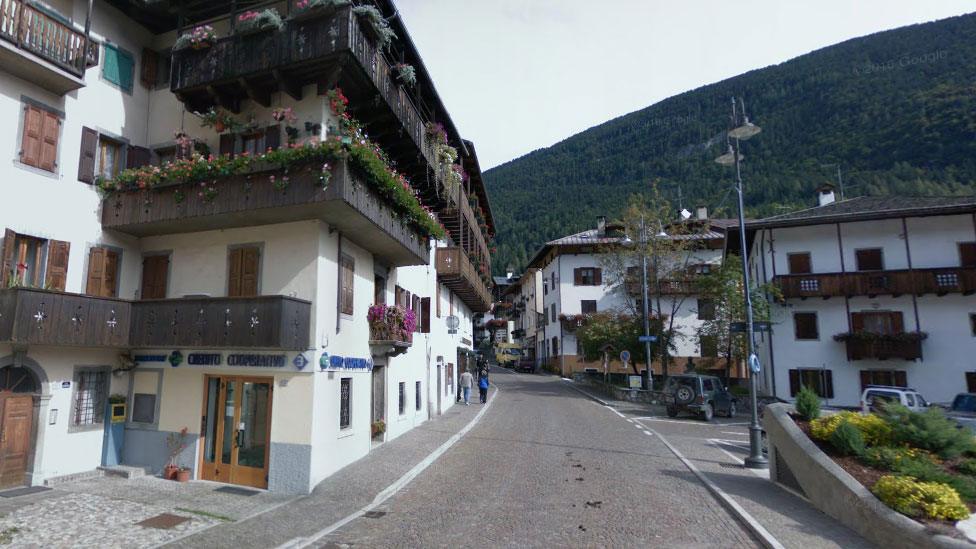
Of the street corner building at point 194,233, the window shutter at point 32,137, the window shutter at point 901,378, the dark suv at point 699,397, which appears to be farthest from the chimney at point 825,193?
the window shutter at point 32,137

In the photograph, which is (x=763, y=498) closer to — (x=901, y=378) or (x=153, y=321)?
(x=153, y=321)

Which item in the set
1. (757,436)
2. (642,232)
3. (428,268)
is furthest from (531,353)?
(757,436)

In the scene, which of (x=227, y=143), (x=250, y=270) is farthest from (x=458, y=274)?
(x=227, y=143)

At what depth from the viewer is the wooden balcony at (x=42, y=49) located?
37.1 feet

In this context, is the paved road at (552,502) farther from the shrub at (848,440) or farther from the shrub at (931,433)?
the shrub at (931,433)

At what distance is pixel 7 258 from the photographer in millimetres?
11500

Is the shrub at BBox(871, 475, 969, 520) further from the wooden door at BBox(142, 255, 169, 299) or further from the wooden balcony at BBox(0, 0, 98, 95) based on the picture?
the wooden balcony at BBox(0, 0, 98, 95)

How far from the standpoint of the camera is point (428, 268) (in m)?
22.9

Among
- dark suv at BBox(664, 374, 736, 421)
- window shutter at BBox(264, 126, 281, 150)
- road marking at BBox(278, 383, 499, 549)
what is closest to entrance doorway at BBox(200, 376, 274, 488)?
road marking at BBox(278, 383, 499, 549)

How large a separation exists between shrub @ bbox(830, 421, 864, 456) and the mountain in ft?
133

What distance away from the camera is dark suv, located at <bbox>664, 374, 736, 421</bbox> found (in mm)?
23281

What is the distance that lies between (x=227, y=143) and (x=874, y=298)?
3206 cm

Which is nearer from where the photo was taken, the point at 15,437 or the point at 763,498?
the point at 763,498

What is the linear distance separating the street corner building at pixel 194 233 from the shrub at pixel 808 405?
35.3ft
